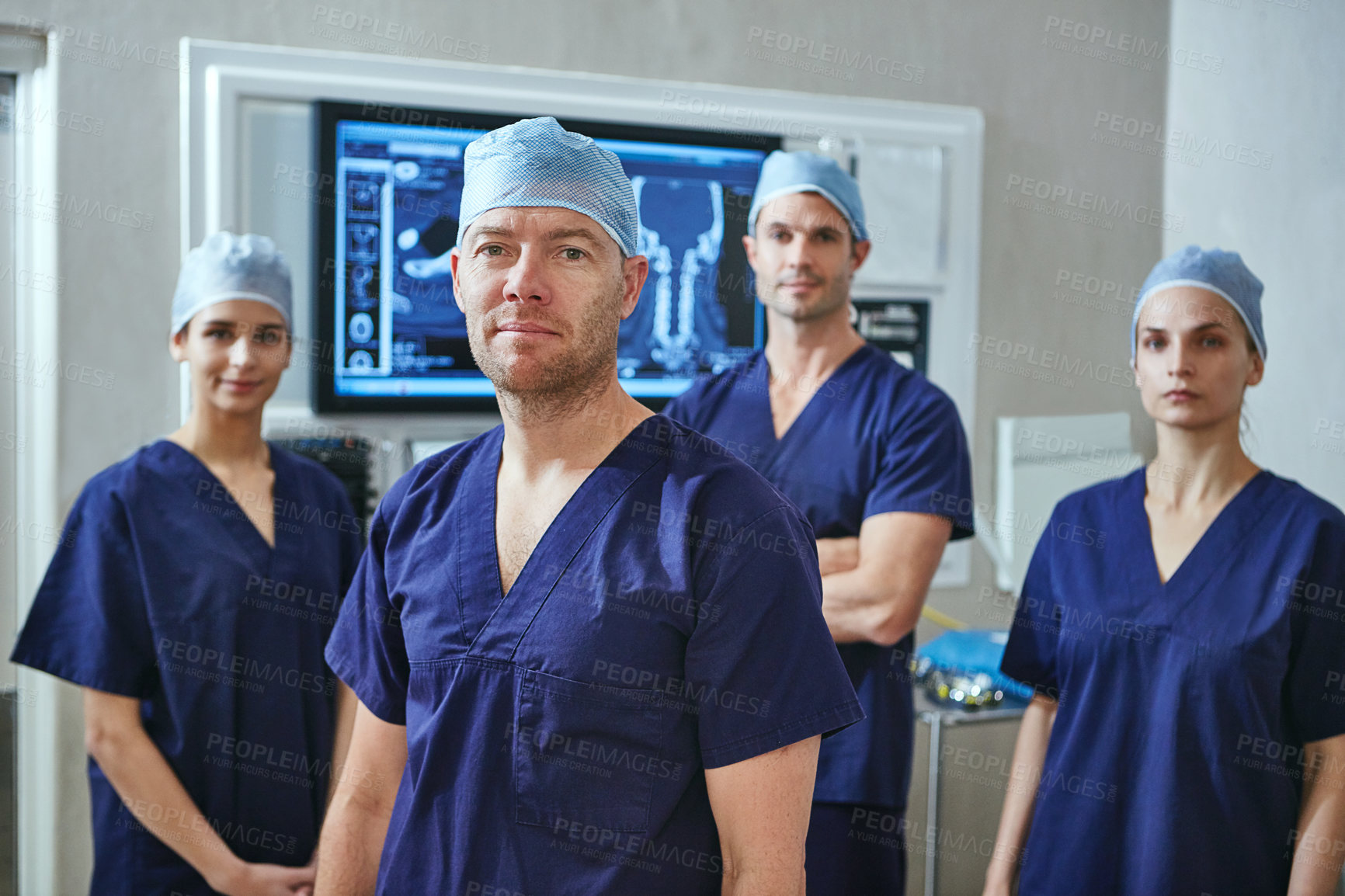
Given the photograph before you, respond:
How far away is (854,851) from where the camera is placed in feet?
5.95

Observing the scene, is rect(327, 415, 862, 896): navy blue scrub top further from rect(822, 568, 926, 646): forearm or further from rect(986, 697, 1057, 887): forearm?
rect(986, 697, 1057, 887): forearm

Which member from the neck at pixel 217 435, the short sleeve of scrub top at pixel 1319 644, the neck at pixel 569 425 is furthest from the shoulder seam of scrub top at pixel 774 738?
the neck at pixel 217 435

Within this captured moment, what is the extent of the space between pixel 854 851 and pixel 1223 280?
1096 mm

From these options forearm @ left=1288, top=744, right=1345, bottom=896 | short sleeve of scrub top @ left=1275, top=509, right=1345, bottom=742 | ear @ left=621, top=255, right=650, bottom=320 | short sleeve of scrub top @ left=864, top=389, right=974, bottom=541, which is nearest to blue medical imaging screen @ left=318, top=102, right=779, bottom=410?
short sleeve of scrub top @ left=864, top=389, right=974, bottom=541

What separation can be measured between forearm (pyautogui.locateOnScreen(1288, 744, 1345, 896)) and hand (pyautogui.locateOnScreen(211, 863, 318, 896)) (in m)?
1.46

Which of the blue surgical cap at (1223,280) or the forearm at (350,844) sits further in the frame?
the blue surgical cap at (1223,280)

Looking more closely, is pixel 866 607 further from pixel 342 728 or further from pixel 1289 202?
pixel 1289 202

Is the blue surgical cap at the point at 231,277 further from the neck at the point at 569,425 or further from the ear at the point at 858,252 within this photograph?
the ear at the point at 858,252

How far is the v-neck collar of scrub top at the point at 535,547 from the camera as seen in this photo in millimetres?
1188

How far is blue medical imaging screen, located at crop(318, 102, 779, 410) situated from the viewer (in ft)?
8.01

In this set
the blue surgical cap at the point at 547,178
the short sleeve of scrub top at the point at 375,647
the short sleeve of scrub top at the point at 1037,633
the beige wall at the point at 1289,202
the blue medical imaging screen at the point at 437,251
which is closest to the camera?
the blue surgical cap at the point at 547,178

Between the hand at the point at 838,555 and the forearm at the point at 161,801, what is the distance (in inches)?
41.3

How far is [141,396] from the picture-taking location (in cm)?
236

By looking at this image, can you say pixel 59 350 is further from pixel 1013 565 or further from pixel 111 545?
pixel 1013 565
